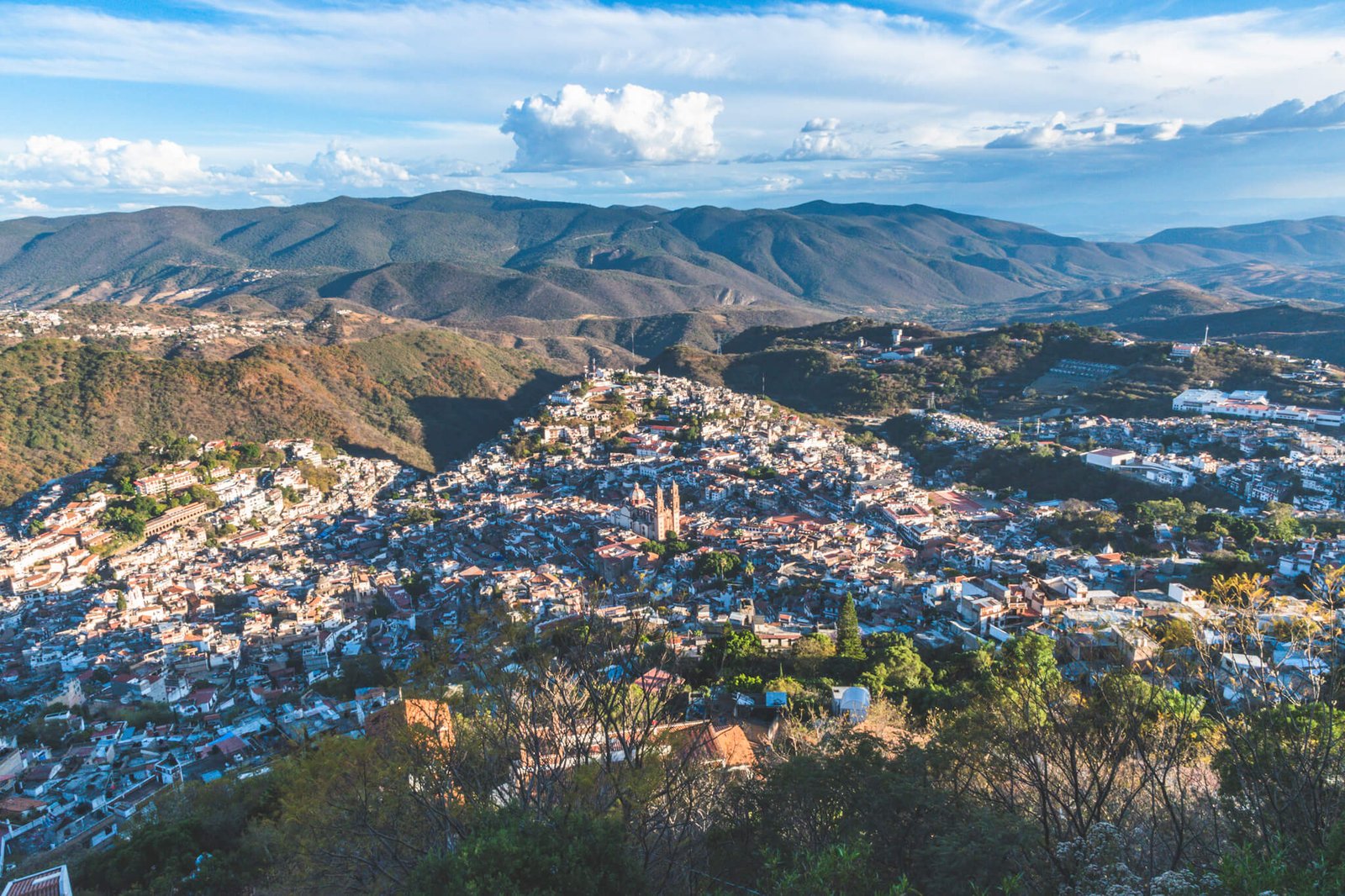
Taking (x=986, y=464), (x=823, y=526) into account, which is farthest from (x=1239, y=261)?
(x=823, y=526)

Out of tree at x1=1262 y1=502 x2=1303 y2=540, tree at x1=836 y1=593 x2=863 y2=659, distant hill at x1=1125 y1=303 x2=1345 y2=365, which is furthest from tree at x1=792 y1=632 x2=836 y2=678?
distant hill at x1=1125 y1=303 x2=1345 y2=365

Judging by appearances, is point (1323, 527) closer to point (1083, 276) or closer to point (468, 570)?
point (468, 570)

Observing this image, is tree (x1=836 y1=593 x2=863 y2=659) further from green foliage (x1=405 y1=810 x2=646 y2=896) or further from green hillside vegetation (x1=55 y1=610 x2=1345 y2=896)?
green foliage (x1=405 y1=810 x2=646 y2=896)

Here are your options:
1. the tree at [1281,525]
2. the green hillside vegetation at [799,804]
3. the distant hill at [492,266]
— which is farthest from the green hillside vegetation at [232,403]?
the distant hill at [492,266]

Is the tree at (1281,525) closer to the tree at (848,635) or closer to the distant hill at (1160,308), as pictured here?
the tree at (848,635)

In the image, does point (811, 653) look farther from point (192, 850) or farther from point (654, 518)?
point (654, 518)

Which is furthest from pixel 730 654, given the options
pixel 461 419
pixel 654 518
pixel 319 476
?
pixel 461 419

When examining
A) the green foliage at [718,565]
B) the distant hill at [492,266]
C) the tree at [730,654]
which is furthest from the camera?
the distant hill at [492,266]
